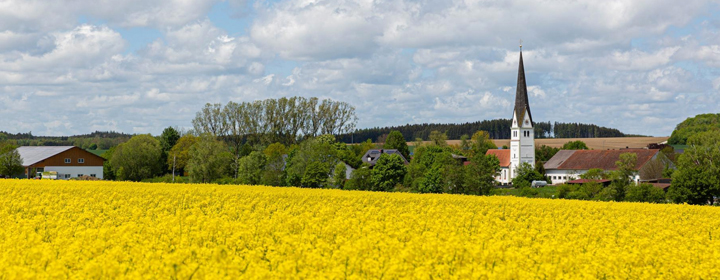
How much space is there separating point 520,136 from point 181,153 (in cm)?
6062

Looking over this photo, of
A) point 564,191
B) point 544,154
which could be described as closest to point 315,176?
point 564,191

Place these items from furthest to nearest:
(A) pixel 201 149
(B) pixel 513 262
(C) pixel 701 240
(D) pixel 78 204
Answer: (A) pixel 201 149
(D) pixel 78 204
(C) pixel 701 240
(B) pixel 513 262

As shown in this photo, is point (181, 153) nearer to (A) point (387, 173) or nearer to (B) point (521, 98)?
(A) point (387, 173)

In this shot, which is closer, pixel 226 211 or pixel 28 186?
pixel 226 211

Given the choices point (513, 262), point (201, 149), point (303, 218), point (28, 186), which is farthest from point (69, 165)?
point (513, 262)

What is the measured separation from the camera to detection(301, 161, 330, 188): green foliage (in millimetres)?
78562

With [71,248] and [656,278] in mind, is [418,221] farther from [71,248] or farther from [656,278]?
[71,248]

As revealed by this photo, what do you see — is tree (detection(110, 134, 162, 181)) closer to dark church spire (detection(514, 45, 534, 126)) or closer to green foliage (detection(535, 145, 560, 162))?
dark church spire (detection(514, 45, 534, 126))

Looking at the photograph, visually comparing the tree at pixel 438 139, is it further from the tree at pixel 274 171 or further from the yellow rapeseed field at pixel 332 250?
the yellow rapeseed field at pixel 332 250

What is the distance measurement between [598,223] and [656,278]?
9.24 m

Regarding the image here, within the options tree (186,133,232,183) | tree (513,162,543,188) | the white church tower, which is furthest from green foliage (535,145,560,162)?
tree (186,133,232,183)

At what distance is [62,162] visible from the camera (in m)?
92.3

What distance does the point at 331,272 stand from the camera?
10203 millimetres

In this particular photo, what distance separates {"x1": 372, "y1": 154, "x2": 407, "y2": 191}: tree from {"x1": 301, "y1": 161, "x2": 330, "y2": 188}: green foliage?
578 cm
